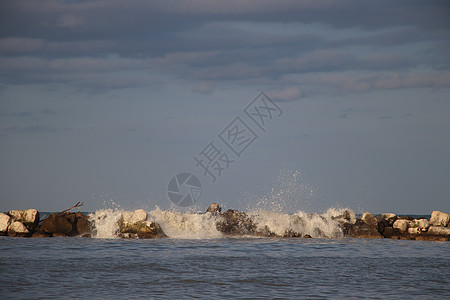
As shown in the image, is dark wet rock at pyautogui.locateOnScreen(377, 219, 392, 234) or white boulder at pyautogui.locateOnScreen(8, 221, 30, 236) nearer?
white boulder at pyautogui.locateOnScreen(8, 221, 30, 236)

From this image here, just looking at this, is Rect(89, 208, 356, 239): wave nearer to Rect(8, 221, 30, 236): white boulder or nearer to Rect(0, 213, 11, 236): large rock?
Rect(8, 221, 30, 236): white boulder

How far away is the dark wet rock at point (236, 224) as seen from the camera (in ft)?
98.1

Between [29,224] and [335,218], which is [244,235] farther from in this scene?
[29,224]

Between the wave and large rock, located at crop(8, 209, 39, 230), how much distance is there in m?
3.16

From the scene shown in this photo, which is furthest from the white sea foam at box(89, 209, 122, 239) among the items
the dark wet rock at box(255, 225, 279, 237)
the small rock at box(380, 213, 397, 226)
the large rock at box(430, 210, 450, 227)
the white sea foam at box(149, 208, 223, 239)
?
the large rock at box(430, 210, 450, 227)

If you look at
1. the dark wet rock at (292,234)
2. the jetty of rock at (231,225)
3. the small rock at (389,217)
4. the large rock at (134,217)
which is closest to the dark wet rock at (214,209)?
the jetty of rock at (231,225)

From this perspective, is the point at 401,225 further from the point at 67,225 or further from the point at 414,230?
the point at 67,225

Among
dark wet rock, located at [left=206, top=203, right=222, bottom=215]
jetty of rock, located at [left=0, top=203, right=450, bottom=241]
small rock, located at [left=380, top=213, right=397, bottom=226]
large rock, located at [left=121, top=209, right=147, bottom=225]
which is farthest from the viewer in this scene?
small rock, located at [left=380, top=213, right=397, bottom=226]

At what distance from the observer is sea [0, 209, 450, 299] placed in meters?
13.4

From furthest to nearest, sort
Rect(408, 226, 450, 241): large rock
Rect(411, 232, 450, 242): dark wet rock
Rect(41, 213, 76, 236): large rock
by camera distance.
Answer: Rect(408, 226, 450, 241): large rock → Rect(411, 232, 450, 242): dark wet rock → Rect(41, 213, 76, 236): large rock

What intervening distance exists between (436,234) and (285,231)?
9256mm

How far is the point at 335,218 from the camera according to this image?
31.7m

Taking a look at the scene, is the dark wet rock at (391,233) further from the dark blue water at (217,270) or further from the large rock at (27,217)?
the large rock at (27,217)

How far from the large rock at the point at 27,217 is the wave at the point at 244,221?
10.4 feet
